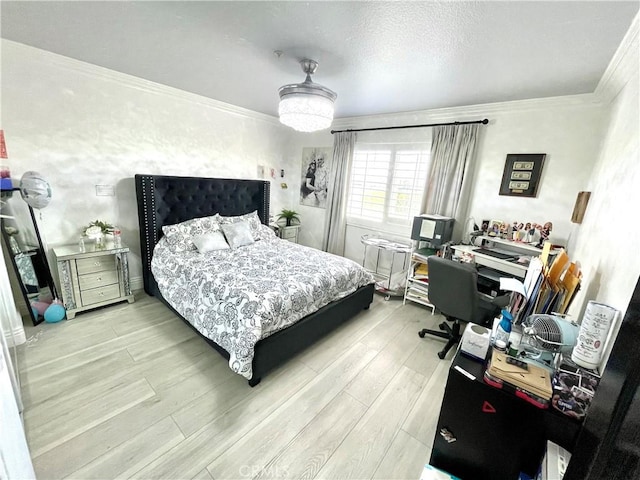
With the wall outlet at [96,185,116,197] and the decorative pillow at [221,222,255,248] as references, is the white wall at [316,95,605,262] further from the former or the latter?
the wall outlet at [96,185,116,197]

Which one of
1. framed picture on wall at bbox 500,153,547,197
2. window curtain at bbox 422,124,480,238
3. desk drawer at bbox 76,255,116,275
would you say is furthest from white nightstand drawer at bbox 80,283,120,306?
framed picture on wall at bbox 500,153,547,197

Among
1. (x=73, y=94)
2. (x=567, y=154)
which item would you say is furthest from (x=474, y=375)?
(x=73, y=94)

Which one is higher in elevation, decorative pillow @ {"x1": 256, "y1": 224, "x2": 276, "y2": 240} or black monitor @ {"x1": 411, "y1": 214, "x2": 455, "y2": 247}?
black monitor @ {"x1": 411, "y1": 214, "x2": 455, "y2": 247}

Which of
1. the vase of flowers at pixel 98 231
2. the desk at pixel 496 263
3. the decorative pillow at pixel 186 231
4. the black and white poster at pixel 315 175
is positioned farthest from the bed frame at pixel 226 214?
the desk at pixel 496 263

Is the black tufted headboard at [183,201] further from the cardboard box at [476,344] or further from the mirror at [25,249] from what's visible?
the cardboard box at [476,344]

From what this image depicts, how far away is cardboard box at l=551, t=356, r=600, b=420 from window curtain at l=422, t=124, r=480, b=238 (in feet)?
7.60

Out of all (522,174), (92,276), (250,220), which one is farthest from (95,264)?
(522,174)

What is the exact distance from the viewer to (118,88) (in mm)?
2719

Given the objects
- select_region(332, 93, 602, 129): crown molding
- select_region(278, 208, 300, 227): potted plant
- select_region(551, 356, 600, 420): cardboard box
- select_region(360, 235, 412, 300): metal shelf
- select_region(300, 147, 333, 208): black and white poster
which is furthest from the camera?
select_region(278, 208, 300, 227): potted plant

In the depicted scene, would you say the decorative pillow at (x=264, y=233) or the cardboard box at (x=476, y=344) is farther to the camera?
the decorative pillow at (x=264, y=233)

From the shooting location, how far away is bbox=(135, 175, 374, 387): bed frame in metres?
2.01

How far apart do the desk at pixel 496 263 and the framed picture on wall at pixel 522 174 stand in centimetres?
66

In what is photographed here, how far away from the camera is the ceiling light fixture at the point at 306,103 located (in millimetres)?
1891

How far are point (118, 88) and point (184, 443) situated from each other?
10.8 ft
